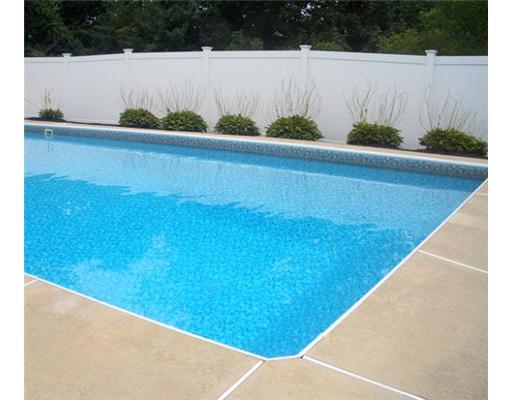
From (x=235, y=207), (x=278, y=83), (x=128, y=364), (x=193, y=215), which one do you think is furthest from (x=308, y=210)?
(x=278, y=83)

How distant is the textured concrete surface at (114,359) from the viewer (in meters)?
2.47

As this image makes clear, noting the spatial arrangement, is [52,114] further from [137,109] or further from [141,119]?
[141,119]

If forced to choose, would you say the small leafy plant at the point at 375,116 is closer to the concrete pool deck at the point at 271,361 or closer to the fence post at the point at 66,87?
the concrete pool deck at the point at 271,361

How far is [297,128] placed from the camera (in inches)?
424

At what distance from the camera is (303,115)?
11.1 m

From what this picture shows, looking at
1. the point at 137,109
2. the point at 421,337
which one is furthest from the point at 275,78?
the point at 421,337

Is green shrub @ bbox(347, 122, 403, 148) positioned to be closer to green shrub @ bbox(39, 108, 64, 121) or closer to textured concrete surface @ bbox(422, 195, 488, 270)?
textured concrete surface @ bbox(422, 195, 488, 270)

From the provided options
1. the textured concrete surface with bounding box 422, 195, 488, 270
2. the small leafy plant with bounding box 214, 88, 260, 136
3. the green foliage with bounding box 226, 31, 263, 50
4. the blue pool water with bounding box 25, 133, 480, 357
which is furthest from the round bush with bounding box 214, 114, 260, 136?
the green foliage with bounding box 226, 31, 263, 50

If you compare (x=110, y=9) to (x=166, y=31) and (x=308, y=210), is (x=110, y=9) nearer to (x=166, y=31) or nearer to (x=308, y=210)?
(x=166, y=31)

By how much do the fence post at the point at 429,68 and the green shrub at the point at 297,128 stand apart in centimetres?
226

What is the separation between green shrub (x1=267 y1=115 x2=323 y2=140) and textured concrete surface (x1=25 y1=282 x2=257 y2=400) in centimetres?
786

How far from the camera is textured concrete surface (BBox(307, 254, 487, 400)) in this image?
2.60 m

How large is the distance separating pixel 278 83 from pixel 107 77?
498 cm

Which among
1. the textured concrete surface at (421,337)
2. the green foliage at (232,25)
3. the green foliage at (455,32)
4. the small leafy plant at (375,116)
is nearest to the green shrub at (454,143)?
the small leafy plant at (375,116)
